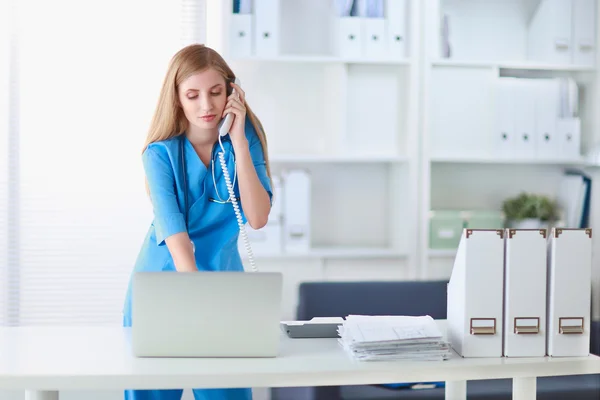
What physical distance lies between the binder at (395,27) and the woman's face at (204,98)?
1.70 meters

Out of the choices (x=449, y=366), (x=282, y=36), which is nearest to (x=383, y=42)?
(x=282, y=36)

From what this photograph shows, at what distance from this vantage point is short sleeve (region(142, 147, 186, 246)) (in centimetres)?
199

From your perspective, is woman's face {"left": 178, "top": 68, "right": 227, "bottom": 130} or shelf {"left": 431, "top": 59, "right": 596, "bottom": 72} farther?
shelf {"left": 431, "top": 59, "right": 596, "bottom": 72}

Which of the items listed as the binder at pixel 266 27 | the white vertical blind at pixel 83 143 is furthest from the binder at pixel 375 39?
the white vertical blind at pixel 83 143

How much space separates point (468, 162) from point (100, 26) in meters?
1.97

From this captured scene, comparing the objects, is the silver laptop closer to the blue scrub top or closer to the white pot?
the blue scrub top

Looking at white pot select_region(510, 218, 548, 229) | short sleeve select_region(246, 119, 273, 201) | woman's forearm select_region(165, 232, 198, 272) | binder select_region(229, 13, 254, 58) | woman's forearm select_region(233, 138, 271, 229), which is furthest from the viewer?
white pot select_region(510, 218, 548, 229)

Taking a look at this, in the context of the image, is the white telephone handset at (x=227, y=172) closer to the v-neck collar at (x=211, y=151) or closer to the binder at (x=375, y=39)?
the v-neck collar at (x=211, y=151)

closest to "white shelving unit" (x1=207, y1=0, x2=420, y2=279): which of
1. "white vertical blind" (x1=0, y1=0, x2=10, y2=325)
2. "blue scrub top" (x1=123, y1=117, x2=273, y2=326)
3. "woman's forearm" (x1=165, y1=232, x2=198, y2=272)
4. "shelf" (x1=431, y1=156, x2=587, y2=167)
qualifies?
"shelf" (x1=431, y1=156, x2=587, y2=167)

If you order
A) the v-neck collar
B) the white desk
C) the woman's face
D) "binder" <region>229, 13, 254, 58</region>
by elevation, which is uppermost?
"binder" <region>229, 13, 254, 58</region>

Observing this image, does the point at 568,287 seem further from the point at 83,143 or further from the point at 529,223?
the point at 83,143

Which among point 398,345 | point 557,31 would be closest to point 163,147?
point 398,345

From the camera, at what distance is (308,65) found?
12.6 ft

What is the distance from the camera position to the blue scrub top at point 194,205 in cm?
203
